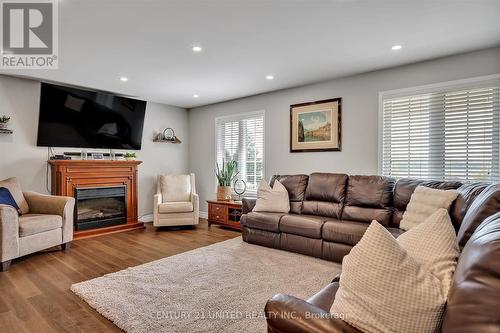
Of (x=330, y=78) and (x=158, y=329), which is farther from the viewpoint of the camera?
(x=330, y=78)

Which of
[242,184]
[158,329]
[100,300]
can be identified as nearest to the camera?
[158,329]

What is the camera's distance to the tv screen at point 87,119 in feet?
14.2

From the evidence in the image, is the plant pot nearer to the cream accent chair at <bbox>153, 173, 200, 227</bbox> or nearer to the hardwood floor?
the cream accent chair at <bbox>153, 173, 200, 227</bbox>

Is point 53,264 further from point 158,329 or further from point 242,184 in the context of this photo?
point 242,184

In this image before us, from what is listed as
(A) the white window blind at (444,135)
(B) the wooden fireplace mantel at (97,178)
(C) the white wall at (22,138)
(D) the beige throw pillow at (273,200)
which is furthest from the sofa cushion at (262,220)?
(C) the white wall at (22,138)

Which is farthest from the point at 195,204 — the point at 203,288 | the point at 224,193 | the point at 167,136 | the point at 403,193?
the point at 403,193

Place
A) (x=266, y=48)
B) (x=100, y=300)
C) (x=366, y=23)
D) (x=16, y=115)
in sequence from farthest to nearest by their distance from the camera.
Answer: (x=16, y=115) → (x=266, y=48) → (x=366, y=23) → (x=100, y=300)

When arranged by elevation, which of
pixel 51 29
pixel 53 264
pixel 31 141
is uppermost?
pixel 51 29

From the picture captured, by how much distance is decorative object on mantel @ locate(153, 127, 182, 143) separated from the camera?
5.82 m

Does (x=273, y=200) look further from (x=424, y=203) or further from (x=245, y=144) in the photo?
(x=424, y=203)

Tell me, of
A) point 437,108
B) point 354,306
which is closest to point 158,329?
point 354,306

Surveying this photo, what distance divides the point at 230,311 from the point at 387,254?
153cm

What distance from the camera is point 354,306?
108 centimetres

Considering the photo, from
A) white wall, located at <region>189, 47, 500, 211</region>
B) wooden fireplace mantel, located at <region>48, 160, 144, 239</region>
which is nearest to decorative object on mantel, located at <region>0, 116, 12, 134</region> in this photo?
wooden fireplace mantel, located at <region>48, 160, 144, 239</region>
